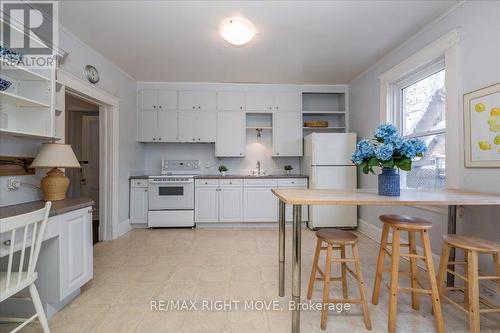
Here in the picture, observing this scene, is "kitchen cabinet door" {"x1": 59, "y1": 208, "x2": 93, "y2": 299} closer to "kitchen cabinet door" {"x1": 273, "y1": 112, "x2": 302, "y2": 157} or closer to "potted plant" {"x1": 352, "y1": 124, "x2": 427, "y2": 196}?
"potted plant" {"x1": 352, "y1": 124, "x2": 427, "y2": 196}

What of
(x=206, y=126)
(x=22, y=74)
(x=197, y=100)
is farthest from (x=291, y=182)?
(x=22, y=74)

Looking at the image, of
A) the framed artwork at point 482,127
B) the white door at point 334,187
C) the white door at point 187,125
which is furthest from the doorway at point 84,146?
the framed artwork at point 482,127

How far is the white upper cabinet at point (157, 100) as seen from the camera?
158 inches

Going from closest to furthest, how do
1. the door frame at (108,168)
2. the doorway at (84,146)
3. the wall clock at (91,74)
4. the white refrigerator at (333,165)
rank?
1. the wall clock at (91,74)
2. the door frame at (108,168)
3. the white refrigerator at (333,165)
4. the doorway at (84,146)

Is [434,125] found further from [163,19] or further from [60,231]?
[60,231]

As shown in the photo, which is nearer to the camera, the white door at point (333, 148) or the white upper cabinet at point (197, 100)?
the white door at point (333, 148)

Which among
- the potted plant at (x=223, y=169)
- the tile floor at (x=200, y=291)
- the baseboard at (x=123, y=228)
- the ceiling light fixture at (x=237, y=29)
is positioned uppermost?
the ceiling light fixture at (x=237, y=29)

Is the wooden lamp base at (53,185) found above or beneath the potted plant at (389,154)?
beneath

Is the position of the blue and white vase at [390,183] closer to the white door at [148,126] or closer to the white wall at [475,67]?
the white wall at [475,67]

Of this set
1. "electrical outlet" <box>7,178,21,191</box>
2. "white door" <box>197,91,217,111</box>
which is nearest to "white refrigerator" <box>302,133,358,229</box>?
"white door" <box>197,91,217,111</box>

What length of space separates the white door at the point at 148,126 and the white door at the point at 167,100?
7.4 inches

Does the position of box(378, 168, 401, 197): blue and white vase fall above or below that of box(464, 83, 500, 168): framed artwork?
below

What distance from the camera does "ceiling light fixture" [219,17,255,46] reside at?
2.18m

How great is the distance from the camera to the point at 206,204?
12.6ft
